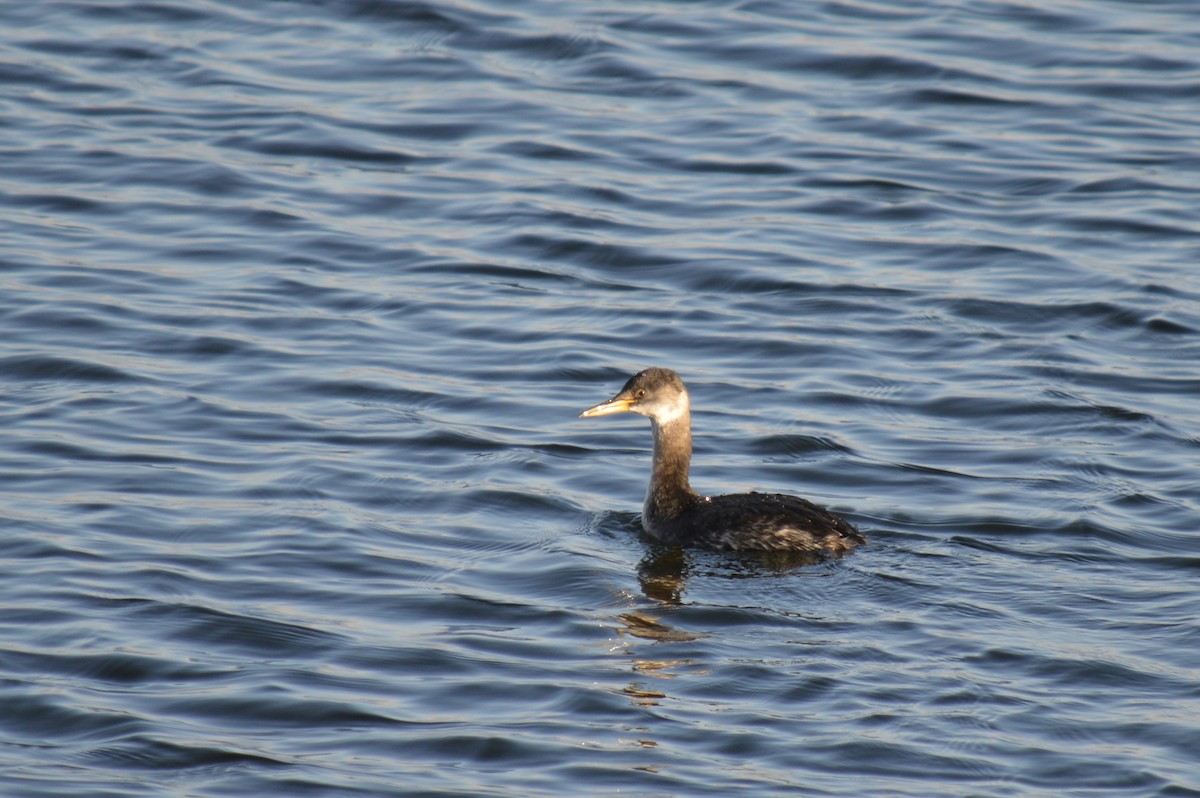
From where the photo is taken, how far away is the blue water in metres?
7.77

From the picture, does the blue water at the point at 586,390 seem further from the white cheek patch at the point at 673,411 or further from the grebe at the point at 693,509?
the white cheek patch at the point at 673,411

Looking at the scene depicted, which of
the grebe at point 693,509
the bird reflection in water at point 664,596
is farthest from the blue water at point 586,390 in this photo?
the grebe at point 693,509

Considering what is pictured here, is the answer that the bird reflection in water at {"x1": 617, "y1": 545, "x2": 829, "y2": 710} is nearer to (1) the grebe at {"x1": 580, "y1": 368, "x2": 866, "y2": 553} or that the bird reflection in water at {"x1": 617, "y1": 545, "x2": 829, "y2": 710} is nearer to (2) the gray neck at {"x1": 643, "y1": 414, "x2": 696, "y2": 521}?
(1) the grebe at {"x1": 580, "y1": 368, "x2": 866, "y2": 553}

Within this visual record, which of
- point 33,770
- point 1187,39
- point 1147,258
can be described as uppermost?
point 1187,39

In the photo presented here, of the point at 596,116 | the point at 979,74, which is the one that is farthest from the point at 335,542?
the point at 979,74

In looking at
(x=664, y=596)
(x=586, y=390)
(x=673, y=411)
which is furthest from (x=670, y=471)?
(x=586, y=390)

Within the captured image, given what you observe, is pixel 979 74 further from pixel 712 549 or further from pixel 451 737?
pixel 451 737

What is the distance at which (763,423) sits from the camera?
11.9 meters

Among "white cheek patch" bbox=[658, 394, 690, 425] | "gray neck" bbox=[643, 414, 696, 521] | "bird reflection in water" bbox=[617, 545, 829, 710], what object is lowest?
"bird reflection in water" bbox=[617, 545, 829, 710]

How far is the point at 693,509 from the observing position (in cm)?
1027

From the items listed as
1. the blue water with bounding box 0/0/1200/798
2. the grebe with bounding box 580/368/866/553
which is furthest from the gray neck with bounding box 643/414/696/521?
the blue water with bounding box 0/0/1200/798

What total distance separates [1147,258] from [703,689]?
8013mm

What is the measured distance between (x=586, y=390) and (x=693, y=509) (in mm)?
2303

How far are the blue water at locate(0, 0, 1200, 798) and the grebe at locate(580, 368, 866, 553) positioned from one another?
18 cm
